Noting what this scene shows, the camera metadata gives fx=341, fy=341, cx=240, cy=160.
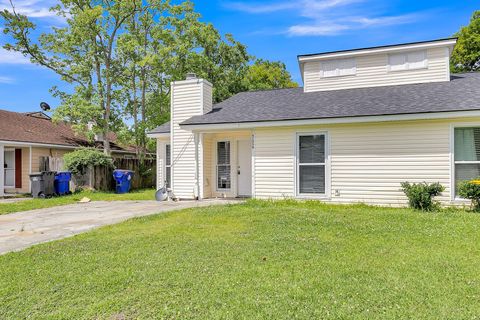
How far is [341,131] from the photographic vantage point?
33.0 ft

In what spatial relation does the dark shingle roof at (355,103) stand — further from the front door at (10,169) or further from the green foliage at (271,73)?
the green foliage at (271,73)

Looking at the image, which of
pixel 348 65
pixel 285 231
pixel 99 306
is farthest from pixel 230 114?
pixel 99 306

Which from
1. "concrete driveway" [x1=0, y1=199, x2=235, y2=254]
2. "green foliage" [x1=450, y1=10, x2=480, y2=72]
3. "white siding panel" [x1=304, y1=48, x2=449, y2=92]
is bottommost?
"concrete driveway" [x1=0, y1=199, x2=235, y2=254]

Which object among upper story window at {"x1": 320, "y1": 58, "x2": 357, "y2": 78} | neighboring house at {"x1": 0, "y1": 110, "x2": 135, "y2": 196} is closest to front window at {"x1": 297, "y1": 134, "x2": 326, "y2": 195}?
upper story window at {"x1": 320, "y1": 58, "x2": 357, "y2": 78}

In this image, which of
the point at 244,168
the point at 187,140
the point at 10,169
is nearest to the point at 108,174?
the point at 10,169

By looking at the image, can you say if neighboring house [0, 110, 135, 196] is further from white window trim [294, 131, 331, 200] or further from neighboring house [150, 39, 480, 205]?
white window trim [294, 131, 331, 200]

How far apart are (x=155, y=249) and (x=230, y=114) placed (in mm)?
7232

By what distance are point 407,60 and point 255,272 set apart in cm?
1093

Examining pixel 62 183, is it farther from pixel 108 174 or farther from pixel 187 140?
pixel 187 140

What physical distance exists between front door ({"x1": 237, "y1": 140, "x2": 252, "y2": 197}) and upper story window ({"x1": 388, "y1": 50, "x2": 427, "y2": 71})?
5.89 metres

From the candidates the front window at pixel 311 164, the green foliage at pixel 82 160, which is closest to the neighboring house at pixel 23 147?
the green foliage at pixel 82 160

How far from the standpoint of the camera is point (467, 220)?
7.16 meters

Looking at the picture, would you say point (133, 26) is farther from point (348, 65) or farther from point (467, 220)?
point (467, 220)

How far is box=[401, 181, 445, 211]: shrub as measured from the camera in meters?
8.59
